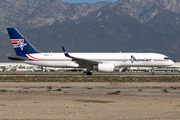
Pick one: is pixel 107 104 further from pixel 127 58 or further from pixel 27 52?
pixel 27 52

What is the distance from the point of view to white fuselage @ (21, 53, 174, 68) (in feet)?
140

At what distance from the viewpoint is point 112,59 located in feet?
140

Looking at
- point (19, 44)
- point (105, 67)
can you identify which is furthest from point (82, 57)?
point (19, 44)

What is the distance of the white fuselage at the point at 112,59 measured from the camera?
140 ft

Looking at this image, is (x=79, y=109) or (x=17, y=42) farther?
(x=17, y=42)

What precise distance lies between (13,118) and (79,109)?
2999mm

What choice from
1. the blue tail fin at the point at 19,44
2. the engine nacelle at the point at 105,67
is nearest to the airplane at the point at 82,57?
the blue tail fin at the point at 19,44

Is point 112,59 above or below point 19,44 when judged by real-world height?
below

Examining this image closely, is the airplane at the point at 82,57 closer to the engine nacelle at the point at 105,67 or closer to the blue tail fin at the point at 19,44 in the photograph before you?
the blue tail fin at the point at 19,44

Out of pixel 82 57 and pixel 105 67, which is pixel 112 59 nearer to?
pixel 105 67

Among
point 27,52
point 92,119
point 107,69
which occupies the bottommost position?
point 92,119

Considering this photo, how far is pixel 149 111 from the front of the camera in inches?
453

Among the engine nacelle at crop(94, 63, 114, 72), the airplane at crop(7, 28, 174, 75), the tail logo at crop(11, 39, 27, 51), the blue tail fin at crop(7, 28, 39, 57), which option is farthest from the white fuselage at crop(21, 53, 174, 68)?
the engine nacelle at crop(94, 63, 114, 72)

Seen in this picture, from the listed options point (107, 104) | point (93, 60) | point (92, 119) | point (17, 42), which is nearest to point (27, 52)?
point (17, 42)
